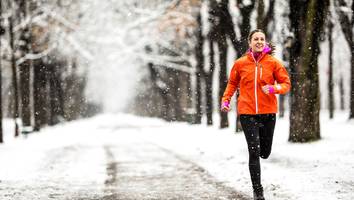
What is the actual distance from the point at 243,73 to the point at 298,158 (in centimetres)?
553

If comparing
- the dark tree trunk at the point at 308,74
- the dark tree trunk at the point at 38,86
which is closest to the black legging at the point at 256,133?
the dark tree trunk at the point at 308,74

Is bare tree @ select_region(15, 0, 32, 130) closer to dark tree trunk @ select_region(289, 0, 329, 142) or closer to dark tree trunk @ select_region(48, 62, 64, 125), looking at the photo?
dark tree trunk @ select_region(48, 62, 64, 125)

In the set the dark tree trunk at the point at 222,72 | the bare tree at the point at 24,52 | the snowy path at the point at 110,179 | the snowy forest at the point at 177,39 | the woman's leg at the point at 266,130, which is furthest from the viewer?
the bare tree at the point at 24,52

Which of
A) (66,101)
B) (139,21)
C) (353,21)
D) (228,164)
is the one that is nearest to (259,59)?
(228,164)

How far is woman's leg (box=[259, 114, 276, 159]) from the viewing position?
654cm

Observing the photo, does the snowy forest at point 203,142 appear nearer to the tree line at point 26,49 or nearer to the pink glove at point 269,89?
the tree line at point 26,49

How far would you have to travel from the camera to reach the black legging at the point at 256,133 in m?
6.43

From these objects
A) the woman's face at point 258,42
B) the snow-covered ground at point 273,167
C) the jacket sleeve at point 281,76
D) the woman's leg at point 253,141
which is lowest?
the snow-covered ground at point 273,167

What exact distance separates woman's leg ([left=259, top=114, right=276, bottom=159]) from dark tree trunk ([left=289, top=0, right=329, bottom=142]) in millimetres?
7500

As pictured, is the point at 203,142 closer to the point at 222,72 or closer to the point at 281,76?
the point at 222,72

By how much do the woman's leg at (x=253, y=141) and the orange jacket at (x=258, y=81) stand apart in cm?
9

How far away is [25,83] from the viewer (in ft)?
87.3

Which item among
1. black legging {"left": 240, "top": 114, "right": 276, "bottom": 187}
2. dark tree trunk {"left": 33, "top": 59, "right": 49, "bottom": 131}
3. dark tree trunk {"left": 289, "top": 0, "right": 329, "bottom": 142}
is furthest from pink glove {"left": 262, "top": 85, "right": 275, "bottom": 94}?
dark tree trunk {"left": 33, "top": 59, "right": 49, "bottom": 131}

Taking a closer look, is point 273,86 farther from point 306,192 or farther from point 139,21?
point 139,21
